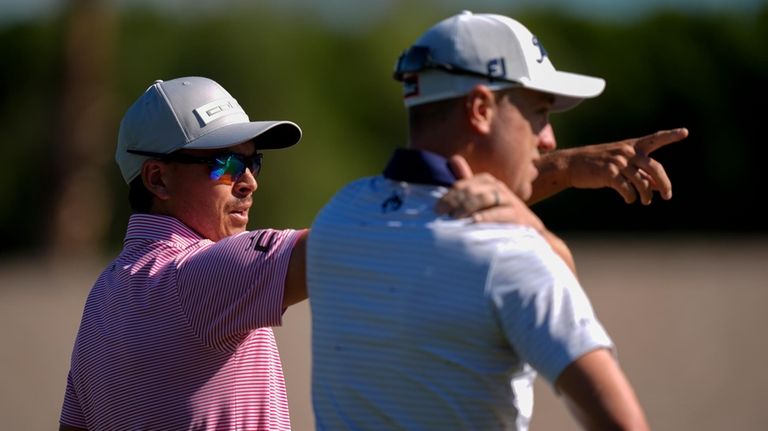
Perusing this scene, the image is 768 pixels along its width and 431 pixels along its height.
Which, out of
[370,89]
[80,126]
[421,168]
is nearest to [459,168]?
[421,168]

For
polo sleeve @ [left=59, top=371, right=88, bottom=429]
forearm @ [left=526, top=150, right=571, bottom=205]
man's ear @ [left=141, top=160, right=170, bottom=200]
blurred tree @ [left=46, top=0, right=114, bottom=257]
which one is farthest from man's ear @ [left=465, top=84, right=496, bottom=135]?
blurred tree @ [left=46, top=0, right=114, bottom=257]

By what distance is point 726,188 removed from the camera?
19172 mm

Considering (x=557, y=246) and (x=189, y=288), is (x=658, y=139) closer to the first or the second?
(x=557, y=246)

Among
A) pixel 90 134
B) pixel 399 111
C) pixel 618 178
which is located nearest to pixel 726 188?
pixel 399 111

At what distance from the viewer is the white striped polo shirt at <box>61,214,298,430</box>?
8.77 feet

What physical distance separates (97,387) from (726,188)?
681 inches

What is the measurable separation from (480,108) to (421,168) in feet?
0.50

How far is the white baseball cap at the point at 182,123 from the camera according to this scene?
3.01 meters

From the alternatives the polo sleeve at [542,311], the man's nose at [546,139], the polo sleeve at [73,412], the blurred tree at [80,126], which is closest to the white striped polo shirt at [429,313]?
the polo sleeve at [542,311]

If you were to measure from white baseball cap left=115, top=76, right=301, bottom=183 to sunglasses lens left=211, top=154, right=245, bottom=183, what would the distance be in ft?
0.24

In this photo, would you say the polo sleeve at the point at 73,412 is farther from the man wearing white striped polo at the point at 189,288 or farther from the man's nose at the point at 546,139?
the man's nose at the point at 546,139

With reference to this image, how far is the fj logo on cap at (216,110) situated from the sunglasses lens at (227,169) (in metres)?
0.10

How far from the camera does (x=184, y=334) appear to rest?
2.80 m

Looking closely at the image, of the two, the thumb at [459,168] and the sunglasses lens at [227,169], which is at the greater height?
the thumb at [459,168]
